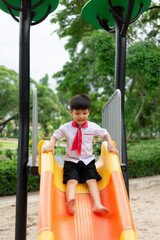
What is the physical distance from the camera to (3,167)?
5.12m

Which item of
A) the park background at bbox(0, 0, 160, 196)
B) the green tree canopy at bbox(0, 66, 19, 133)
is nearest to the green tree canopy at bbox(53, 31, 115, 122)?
the park background at bbox(0, 0, 160, 196)

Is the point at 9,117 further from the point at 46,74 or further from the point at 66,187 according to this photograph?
the point at 66,187

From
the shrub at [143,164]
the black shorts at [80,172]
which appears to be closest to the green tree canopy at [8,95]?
the shrub at [143,164]

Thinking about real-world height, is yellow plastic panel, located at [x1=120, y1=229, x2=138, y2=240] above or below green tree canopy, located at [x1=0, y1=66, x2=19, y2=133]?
below

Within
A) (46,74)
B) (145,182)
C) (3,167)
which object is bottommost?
(145,182)

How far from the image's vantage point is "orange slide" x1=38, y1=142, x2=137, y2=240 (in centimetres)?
190

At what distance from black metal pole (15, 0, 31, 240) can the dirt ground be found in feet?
3.07

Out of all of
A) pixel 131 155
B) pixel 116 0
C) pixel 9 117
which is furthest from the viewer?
pixel 9 117

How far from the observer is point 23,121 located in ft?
9.28

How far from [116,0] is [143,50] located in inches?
131

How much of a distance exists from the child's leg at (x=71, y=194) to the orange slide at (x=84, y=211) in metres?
0.06

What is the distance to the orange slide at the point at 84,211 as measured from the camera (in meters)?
1.90

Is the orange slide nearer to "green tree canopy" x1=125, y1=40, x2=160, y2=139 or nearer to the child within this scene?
the child

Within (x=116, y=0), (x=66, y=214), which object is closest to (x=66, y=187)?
(x=66, y=214)
